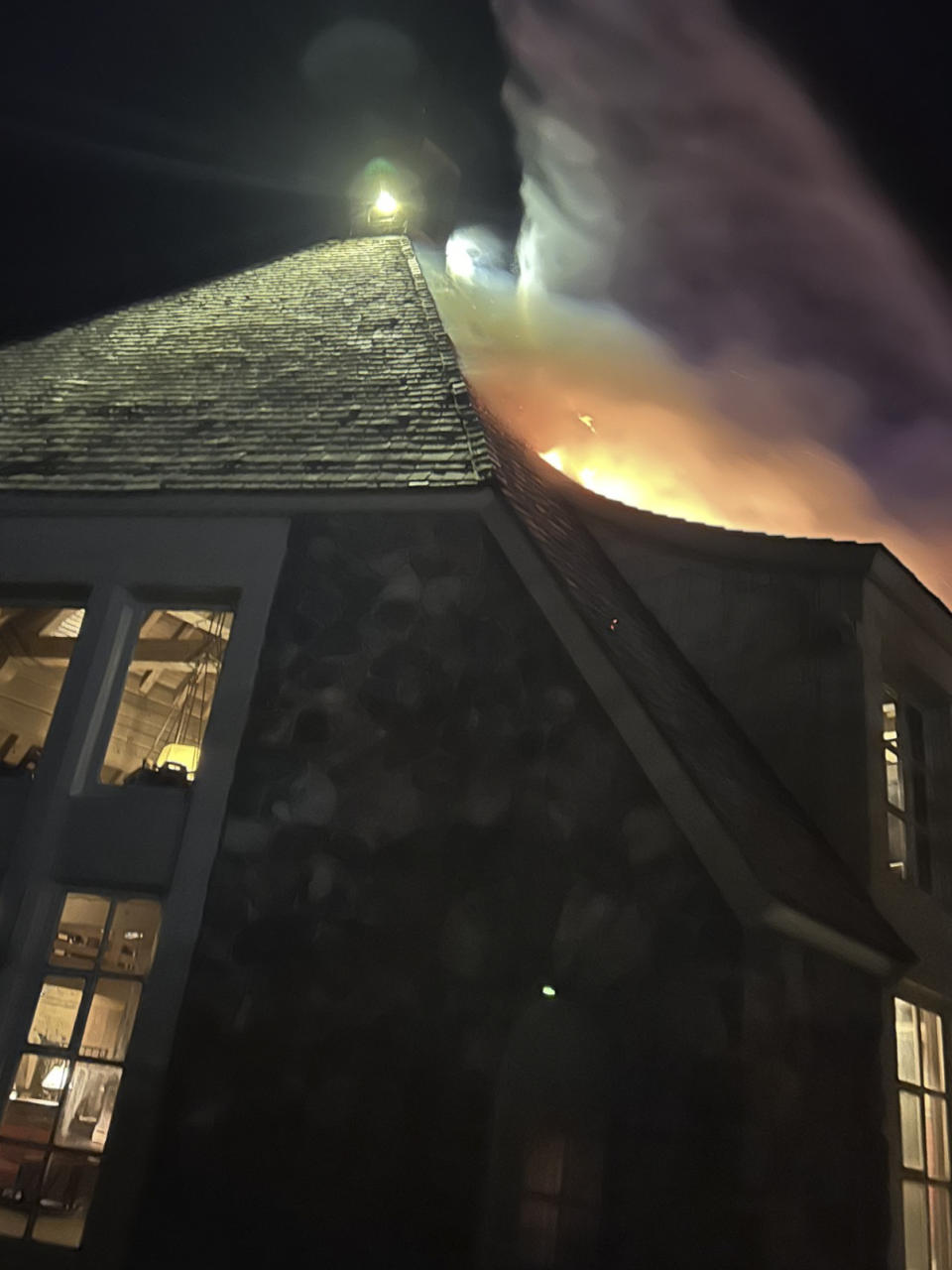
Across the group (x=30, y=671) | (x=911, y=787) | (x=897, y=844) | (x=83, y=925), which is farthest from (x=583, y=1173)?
(x=30, y=671)

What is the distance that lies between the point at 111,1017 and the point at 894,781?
21.9ft

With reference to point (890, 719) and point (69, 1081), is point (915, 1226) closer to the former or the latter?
point (890, 719)

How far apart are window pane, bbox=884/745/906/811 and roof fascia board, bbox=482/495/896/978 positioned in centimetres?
217

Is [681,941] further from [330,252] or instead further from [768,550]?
[330,252]

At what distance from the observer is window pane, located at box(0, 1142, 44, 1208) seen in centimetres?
607

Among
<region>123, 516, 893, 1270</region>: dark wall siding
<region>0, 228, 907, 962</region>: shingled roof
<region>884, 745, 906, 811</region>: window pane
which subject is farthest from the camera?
<region>884, 745, 906, 811</region>: window pane

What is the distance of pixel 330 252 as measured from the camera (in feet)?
41.1

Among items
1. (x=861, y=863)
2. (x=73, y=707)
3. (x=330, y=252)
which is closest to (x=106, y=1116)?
(x=73, y=707)

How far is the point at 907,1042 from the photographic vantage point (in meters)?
7.06

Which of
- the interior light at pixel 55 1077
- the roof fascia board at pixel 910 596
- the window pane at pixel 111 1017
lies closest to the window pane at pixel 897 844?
the roof fascia board at pixel 910 596

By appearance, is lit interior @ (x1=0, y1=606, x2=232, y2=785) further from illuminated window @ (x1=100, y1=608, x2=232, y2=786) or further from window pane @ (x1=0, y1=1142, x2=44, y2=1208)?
window pane @ (x1=0, y1=1142, x2=44, y2=1208)

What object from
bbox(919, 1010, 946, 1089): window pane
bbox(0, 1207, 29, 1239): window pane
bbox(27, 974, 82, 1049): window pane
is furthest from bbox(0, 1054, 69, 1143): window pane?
bbox(919, 1010, 946, 1089): window pane

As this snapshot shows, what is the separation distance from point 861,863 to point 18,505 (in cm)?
693

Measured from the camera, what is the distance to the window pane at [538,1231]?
495cm
